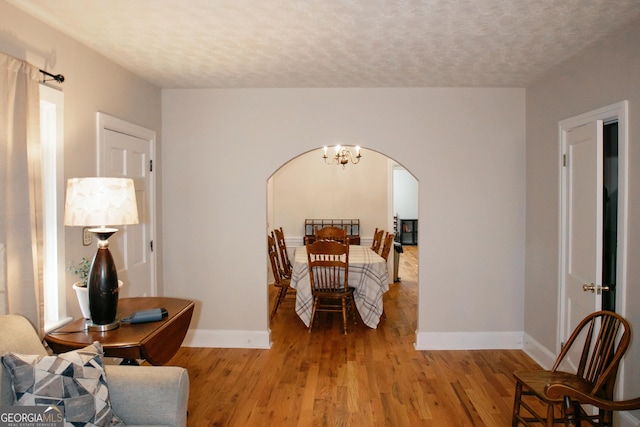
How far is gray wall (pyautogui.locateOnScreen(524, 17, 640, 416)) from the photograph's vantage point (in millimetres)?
2336

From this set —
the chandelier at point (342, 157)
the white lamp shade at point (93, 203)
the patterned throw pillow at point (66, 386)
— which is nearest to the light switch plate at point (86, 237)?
the white lamp shade at point (93, 203)

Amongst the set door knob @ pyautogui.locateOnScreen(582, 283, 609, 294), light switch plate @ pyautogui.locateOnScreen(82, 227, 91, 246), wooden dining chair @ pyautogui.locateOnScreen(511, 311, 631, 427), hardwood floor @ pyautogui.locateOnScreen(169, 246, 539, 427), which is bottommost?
hardwood floor @ pyautogui.locateOnScreen(169, 246, 539, 427)

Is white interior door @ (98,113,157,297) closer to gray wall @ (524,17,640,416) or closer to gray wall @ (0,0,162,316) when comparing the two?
gray wall @ (0,0,162,316)

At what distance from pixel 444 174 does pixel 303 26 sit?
194 cm

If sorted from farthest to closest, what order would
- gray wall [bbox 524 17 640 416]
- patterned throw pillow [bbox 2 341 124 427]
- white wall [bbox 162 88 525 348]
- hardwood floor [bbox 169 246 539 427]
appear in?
white wall [bbox 162 88 525 348]
hardwood floor [bbox 169 246 539 427]
gray wall [bbox 524 17 640 416]
patterned throw pillow [bbox 2 341 124 427]

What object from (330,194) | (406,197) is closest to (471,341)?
(330,194)

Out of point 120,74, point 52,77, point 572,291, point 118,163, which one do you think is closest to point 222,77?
point 120,74

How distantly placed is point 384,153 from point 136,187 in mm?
2100

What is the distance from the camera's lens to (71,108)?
2.55 meters

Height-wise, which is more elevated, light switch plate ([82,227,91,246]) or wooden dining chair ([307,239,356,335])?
light switch plate ([82,227,91,246])

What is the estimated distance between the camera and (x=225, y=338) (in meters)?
3.88

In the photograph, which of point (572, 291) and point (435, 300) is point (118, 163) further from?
point (572, 291)

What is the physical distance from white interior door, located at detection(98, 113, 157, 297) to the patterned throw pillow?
1537 millimetres

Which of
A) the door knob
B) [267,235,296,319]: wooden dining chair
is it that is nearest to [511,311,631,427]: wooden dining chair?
the door knob
